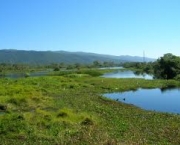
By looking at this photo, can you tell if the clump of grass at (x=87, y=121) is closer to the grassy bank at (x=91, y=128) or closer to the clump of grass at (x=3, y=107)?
the grassy bank at (x=91, y=128)

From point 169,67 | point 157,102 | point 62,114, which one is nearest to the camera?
point 62,114

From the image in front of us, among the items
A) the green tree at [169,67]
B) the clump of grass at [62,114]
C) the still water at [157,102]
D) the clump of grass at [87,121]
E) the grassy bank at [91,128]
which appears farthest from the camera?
the green tree at [169,67]

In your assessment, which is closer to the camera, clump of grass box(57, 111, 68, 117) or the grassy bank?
the grassy bank

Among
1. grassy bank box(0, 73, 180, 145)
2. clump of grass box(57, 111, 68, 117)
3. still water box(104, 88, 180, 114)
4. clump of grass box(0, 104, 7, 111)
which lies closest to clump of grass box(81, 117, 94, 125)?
grassy bank box(0, 73, 180, 145)

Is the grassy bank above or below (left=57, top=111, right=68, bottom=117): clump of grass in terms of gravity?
below

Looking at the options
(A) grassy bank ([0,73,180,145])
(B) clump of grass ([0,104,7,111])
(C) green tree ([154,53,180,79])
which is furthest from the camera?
(C) green tree ([154,53,180,79])

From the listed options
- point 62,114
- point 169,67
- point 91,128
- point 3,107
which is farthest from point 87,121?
point 169,67

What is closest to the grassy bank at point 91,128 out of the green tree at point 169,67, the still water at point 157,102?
the still water at point 157,102

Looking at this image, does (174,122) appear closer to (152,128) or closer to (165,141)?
A: (152,128)

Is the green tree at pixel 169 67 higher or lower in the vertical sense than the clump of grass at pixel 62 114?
higher

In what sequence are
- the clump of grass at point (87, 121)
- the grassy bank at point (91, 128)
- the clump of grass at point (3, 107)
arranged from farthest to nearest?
the clump of grass at point (3, 107) < the clump of grass at point (87, 121) < the grassy bank at point (91, 128)

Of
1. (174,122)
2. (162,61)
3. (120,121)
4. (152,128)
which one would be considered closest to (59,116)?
(120,121)

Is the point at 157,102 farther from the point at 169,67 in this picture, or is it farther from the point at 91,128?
the point at 169,67

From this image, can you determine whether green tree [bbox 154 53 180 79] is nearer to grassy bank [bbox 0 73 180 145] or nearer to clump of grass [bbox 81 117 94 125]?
grassy bank [bbox 0 73 180 145]
